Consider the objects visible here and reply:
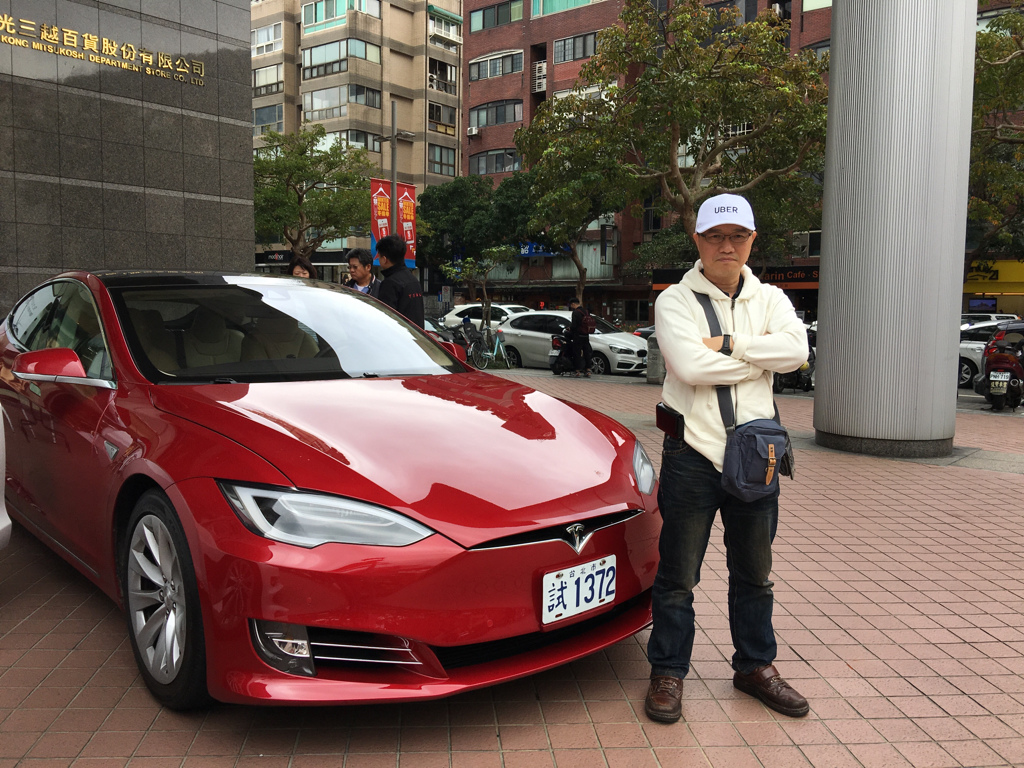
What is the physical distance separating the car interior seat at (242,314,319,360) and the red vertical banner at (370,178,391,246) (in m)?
16.5

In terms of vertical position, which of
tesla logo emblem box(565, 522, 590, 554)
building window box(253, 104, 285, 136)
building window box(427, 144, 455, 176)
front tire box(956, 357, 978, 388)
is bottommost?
front tire box(956, 357, 978, 388)

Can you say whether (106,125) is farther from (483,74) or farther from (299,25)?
(299,25)

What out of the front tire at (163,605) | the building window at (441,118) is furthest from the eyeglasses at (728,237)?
the building window at (441,118)

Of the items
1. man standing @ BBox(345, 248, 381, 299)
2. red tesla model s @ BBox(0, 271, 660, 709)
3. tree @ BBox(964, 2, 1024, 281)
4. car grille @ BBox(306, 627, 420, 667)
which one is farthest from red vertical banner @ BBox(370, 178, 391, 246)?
car grille @ BBox(306, 627, 420, 667)

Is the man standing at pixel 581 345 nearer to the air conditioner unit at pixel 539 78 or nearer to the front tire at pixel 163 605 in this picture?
the front tire at pixel 163 605

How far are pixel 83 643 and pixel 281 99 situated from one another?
54.5 meters

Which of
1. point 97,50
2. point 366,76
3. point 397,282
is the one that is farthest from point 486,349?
point 366,76

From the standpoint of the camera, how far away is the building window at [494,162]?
1809 inches

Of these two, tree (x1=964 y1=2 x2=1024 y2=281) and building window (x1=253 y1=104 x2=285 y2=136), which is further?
building window (x1=253 y1=104 x2=285 y2=136)

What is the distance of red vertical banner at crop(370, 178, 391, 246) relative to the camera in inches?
782

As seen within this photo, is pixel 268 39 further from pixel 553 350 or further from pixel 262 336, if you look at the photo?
pixel 262 336

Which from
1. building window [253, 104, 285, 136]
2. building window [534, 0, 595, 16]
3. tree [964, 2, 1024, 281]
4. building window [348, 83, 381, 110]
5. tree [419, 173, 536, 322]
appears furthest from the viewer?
building window [253, 104, 285, 136]

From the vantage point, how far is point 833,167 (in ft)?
25.9

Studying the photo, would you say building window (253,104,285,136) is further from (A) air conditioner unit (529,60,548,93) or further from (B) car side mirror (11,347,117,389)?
(B) car side mirror (11,347,117,389)
